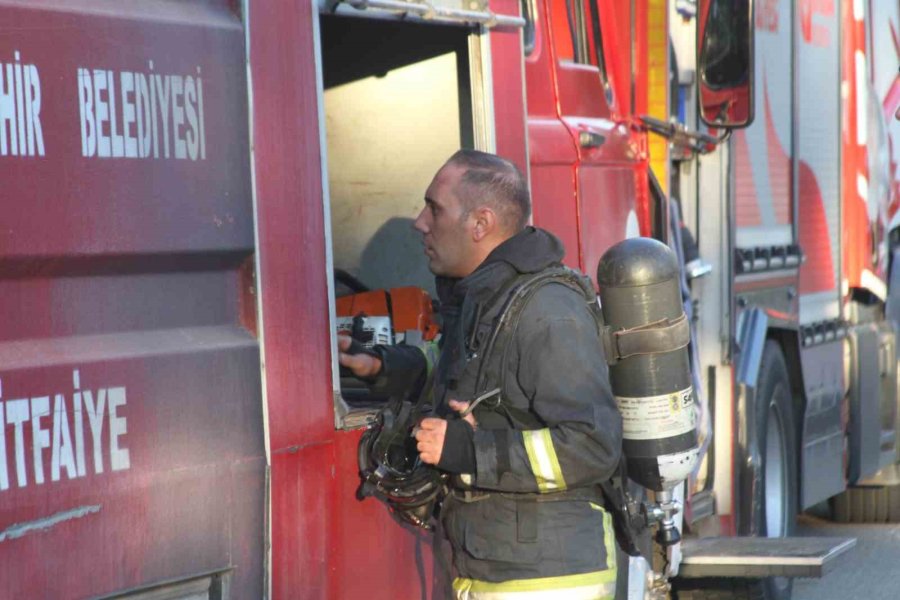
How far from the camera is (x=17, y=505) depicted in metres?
2.58

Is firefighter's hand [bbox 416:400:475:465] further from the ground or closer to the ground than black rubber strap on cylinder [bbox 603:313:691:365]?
closer to the ground

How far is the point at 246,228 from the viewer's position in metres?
3.05

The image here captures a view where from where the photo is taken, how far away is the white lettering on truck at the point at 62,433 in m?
2.57

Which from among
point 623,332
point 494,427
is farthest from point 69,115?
point 623,332

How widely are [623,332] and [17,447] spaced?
4.44ft

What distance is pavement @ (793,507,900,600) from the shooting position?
695cm

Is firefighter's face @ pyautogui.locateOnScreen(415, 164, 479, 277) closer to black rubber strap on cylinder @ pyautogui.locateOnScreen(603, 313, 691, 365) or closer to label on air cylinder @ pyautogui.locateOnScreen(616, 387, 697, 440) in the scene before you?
black rubber strap on cylinder @ pyautogui.locateOnScreen(603, 313, 691, 365)

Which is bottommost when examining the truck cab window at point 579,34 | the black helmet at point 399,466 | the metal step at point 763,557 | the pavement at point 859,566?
the pavement at point 859,566

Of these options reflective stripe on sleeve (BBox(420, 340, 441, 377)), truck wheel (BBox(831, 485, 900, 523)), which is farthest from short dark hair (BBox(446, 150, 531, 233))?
truck wheel (BBox(831, 485, 900, 523))

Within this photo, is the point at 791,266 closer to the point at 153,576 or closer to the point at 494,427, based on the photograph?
the point at 494,427

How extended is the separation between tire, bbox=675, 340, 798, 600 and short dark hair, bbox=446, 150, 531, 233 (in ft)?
9.99

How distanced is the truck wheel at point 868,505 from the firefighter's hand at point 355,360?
18.0 feet

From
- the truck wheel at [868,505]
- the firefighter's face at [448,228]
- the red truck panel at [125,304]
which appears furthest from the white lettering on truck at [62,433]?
the truck wheel at [868,505]

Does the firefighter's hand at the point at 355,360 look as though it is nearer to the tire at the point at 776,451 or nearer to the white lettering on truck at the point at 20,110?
the white lettering on truck at the point at 20,110
